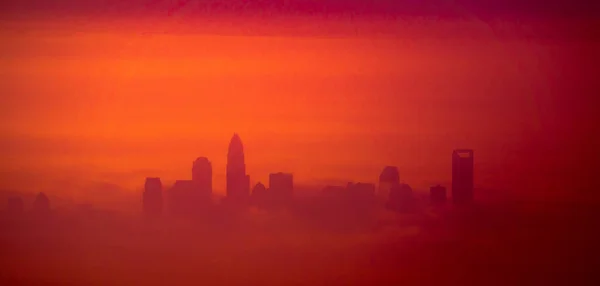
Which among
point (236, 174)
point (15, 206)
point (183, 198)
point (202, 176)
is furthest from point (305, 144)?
point (15, 206)

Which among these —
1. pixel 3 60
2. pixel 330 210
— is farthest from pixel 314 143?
pixel 3 60

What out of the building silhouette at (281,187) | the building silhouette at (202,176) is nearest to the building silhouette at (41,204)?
the building silhouette at (202,176)

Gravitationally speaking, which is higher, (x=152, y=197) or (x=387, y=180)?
(x=387, y=180)

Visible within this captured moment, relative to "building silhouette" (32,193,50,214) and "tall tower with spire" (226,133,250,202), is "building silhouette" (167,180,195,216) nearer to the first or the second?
"tall tower with spire" (226,133,250,202)

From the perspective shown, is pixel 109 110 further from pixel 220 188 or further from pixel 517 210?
pixel 517 210

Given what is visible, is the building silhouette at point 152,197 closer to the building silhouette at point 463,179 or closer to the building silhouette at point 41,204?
the building silhouette at point 41,204

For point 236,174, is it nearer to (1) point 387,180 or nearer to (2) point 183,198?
(2) point 183,198
